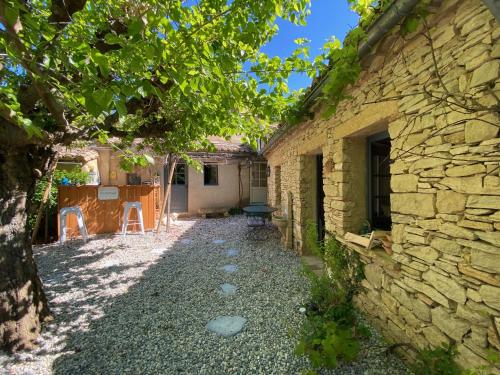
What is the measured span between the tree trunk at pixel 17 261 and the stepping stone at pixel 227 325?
208cm

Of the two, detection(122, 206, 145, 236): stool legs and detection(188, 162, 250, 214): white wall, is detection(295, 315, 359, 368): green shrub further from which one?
detection(188, 162, 250, 214): white wall

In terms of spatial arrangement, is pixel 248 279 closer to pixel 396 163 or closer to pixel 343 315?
pixel 343 315

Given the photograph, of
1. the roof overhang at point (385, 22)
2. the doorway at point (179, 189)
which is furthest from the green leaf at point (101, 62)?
the doorway at point (179, 189)

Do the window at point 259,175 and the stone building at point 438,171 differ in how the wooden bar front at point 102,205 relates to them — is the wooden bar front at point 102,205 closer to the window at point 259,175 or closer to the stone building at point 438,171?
the window at point 259,175

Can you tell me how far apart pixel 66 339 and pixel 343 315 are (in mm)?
3282

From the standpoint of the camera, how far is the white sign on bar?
765 cm

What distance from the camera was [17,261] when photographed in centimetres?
287

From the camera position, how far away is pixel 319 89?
3303 mm

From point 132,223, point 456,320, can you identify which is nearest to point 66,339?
point 456,320

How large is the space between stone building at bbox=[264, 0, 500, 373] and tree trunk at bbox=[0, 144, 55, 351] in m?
4.11

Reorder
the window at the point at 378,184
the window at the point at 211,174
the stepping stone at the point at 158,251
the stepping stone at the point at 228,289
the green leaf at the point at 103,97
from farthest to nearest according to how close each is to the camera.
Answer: the window at the point at 211,174, the stepping stone at the point at 158,251, the stepping stone at the point at 228,289, the window at the point at 378,184, the green leaf at the point at 103,97

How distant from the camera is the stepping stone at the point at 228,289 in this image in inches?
152

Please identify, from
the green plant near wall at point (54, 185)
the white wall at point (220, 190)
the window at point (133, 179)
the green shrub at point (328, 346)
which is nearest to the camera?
the green shrub at point (328, 346)

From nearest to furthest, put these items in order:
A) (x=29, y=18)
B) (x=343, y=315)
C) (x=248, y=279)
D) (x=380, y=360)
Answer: (x=29, y=18) < (x=380, y=360) < (x=343, y=315) < (x=248, y=279)
